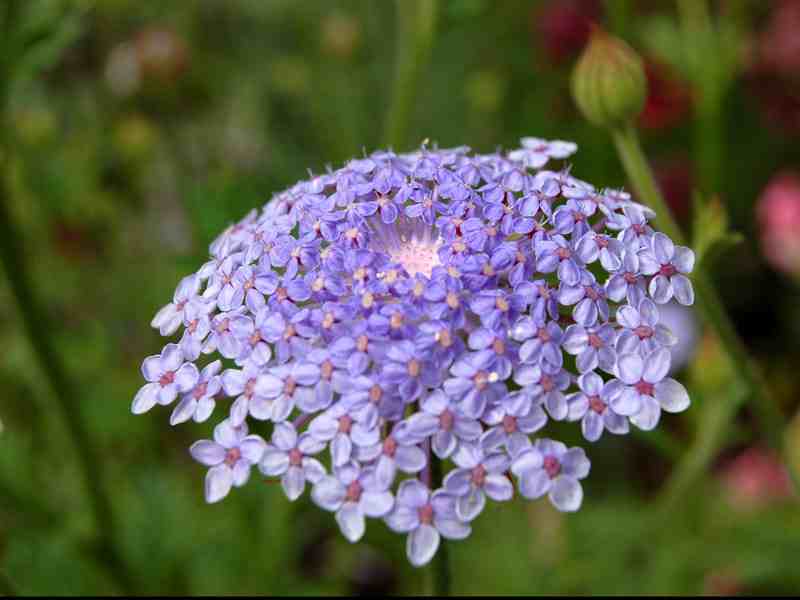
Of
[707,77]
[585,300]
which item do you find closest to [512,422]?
[585,300]

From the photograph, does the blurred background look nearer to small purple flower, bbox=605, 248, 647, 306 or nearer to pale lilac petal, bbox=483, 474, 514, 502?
small purple flower, bbox=605, 248, 647, 306

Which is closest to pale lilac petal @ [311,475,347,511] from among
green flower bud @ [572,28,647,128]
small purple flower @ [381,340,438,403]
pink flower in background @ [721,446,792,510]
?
small purple flower @ [381,340,438,403]

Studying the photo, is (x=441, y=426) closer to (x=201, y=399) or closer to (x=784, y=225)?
(x=201, y=399)

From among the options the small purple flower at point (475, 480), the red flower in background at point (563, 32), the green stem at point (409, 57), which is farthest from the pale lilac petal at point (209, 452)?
the red flower in background at point (563, 32)

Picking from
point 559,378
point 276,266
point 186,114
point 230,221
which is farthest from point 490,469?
point 186,114

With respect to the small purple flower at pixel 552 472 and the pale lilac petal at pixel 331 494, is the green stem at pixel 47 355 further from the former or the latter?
the small purple flower at pixel 552 472

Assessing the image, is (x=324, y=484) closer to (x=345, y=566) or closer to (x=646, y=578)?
(x=646, y=578)
